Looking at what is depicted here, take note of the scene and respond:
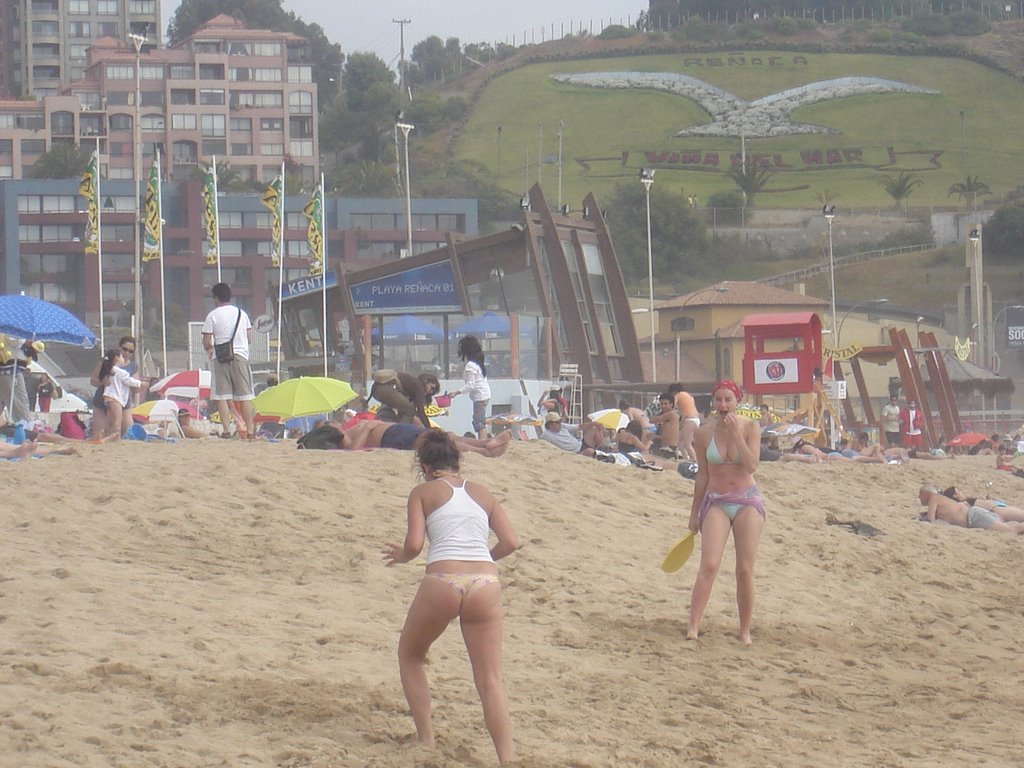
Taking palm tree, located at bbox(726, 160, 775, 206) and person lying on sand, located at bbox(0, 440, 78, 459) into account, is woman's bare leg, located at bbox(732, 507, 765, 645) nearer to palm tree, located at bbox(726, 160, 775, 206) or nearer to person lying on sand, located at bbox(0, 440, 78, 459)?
person lying on sand, located at bbox(0, 440, 78, 459)

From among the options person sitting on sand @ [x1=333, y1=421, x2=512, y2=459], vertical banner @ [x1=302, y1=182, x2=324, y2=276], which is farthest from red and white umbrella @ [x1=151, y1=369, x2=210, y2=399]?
person sitting on sand @ [x1=333, y1=421, x2=512, y2=459]

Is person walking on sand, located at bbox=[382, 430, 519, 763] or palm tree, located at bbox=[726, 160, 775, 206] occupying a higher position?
palm tree, located at bbox=[726, 160, 775, 206]

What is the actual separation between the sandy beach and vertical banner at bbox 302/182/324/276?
1755 cm

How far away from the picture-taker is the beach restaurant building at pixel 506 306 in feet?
83.4

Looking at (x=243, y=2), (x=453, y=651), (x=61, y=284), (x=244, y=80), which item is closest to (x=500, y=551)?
(x=453, y=651)

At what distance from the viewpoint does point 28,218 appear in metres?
83.8

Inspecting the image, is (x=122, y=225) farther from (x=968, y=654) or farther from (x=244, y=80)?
(x=968, y=654)

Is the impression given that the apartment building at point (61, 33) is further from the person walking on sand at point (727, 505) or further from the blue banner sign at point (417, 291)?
the person walking on sand at point (727, 505)

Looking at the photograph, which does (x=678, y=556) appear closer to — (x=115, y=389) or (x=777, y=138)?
(x=115, y=389)

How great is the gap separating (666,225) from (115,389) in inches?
3450

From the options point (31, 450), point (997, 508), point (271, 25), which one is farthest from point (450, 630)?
point (271, 25)

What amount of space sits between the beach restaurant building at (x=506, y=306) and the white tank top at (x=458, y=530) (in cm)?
1815

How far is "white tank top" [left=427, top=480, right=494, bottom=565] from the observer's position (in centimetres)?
630

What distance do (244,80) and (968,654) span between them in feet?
349
